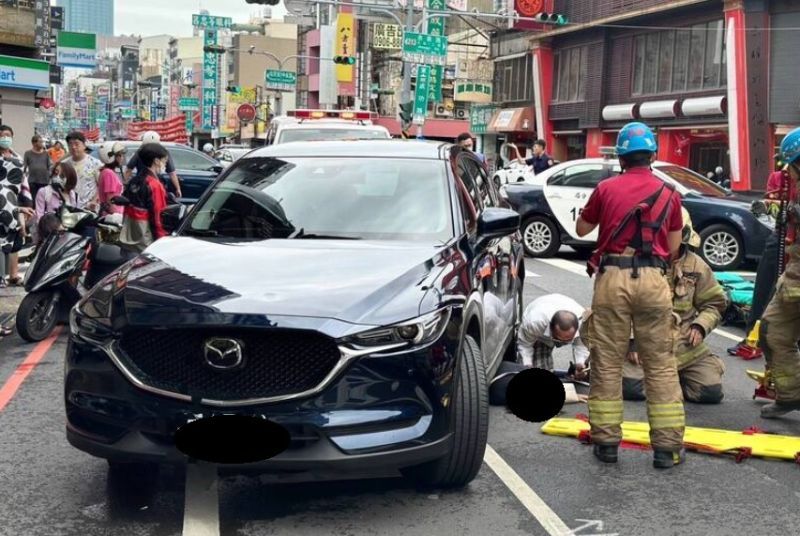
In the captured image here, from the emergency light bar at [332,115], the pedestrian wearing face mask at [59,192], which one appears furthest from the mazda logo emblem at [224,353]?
the emergency light bar at [332,115]

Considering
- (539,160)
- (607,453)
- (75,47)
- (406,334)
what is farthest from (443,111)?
(406,334)

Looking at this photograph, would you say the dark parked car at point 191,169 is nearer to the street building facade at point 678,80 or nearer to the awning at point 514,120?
the street building facade at point 678,80

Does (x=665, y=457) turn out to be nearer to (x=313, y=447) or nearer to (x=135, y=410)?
(x=313, y=447)

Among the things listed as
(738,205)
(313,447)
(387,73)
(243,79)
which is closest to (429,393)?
(313,447)

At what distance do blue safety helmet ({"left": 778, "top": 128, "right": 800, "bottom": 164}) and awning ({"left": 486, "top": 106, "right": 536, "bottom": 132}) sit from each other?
123ft

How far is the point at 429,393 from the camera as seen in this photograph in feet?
13.3

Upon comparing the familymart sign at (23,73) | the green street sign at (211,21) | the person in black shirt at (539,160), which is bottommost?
the person in black shirt at (539,160)

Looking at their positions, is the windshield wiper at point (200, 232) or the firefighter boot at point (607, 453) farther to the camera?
the windshield wiper at point (200, 232)

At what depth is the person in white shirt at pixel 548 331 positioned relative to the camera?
6512 millimetres

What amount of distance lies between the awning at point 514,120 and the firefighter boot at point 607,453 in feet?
126

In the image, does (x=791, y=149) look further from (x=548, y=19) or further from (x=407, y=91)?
(x=407, y=91)

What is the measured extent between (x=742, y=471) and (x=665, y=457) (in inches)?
16.2

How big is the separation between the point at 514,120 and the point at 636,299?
3904cm

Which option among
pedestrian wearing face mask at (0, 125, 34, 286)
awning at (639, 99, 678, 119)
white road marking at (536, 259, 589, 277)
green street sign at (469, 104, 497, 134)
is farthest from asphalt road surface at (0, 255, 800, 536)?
green street sign at (469, 104, 497, 134)
